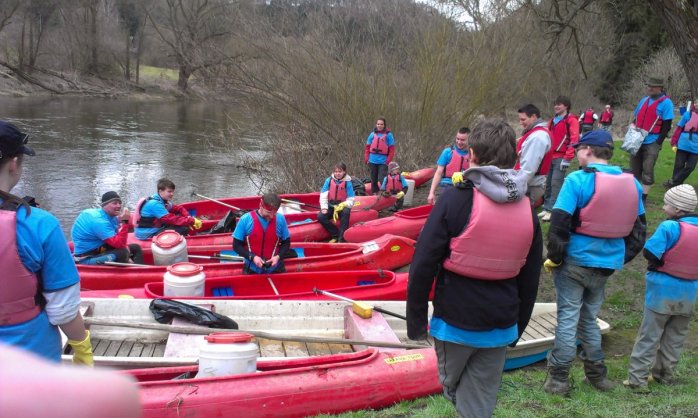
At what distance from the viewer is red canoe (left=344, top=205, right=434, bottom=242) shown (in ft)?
30.3

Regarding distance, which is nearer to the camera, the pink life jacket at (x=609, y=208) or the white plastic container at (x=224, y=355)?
the pink life jacket at (x=609, y=208)

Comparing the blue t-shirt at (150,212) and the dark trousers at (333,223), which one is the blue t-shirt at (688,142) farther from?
the blue t-shirt at (150,212)

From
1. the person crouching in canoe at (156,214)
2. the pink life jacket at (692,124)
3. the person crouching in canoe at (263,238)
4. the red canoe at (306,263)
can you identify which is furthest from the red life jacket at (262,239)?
the pink life jacket at (692,124)

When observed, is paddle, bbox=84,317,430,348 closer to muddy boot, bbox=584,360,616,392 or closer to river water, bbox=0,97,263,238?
muddy boot, bbox=584,360,616,392

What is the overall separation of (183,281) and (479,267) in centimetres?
412

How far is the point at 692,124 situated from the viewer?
8.17 metres

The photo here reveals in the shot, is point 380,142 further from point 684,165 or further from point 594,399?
point 594,399

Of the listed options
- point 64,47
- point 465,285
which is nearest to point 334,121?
point 465,285

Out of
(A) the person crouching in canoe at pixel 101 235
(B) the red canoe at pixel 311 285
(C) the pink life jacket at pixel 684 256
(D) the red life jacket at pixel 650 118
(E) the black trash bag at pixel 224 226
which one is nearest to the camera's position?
(C) the pink life jacket at pixel 684 256

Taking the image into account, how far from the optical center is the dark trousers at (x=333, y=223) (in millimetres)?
9398

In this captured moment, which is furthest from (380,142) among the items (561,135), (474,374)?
(474,374)

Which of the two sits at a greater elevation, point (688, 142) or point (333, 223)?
point (688, 142)

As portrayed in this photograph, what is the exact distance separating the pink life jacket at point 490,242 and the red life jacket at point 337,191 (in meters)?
6.97

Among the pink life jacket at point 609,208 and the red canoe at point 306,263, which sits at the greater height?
the pink life jacket at point 609,208
